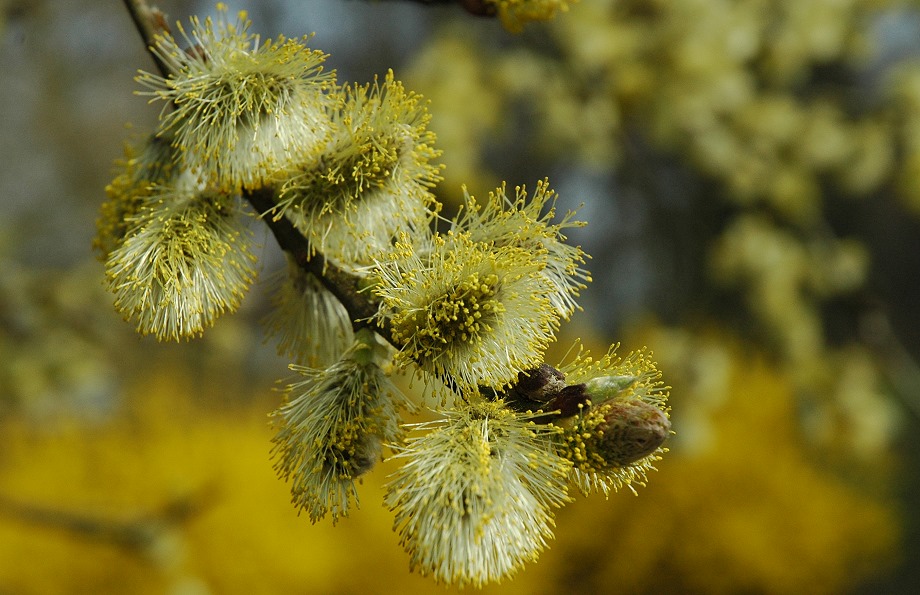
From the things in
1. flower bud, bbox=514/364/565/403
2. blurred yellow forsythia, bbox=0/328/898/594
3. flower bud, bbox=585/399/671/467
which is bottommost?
blurred yellow forsythia, bbox=0/328/898/594

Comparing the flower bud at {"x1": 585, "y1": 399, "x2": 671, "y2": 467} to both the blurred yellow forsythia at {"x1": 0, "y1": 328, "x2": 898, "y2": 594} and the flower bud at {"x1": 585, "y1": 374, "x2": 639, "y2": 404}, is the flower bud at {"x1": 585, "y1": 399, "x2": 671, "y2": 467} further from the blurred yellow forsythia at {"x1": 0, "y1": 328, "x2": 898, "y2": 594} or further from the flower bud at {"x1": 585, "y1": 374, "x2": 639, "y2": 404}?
the blurred yellow forsythia at {"x1": 0, "y1": 328, "x2": 898, "y2": 594}

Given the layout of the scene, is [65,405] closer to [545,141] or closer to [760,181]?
[545,141]

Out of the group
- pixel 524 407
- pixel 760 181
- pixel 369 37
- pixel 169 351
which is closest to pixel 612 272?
pixel 760 181

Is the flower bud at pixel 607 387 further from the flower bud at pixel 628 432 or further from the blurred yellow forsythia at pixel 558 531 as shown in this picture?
the blurred yellow forsythia at pixel 558 531

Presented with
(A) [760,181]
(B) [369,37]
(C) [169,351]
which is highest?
(B) [369,37]

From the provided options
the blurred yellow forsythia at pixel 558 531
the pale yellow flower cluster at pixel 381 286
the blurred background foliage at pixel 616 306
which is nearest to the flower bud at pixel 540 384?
the pale yellow flower cluster at pixel 381 286

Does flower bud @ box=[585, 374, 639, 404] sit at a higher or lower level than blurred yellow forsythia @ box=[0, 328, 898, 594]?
higher

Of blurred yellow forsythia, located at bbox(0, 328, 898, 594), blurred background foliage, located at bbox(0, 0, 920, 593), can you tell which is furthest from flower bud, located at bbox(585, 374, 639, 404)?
blurred yellow forsythia, located at bbox(0, 328, 898, 594)

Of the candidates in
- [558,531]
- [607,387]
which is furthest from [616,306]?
[607,387]
